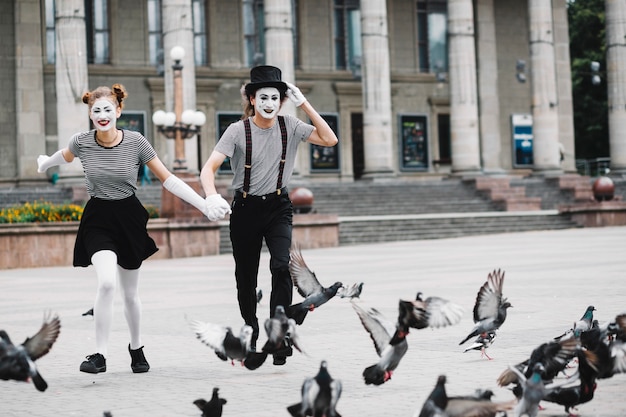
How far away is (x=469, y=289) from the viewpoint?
592 inches

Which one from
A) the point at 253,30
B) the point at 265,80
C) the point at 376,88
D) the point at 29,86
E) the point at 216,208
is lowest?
the point at 216,208

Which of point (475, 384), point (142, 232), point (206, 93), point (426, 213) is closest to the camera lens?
point (475, 384)

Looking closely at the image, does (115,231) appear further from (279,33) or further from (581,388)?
(279,33)

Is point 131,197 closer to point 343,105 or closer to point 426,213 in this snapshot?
point 426,213

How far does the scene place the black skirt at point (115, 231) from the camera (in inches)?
343

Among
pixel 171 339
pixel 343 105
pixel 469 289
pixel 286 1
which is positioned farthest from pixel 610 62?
pixel 171 339

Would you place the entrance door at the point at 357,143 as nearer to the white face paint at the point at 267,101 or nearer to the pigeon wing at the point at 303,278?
the white face paint at the point at 267,101

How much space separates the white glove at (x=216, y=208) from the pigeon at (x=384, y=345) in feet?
4.97

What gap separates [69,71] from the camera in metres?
38.2

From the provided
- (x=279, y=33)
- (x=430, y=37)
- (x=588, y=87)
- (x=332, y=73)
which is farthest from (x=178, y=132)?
(x=588, y=87)

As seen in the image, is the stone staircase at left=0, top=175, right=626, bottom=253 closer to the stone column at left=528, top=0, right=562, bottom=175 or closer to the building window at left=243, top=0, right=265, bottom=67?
the stone column at left=528, top=0, right=562, bottom=175

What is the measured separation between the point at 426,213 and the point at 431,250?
41.6 ft

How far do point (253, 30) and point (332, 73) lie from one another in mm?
3883

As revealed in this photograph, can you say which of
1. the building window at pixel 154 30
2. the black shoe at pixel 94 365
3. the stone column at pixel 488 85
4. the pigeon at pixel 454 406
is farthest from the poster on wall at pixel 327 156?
the pigeon at pixel 454 406
